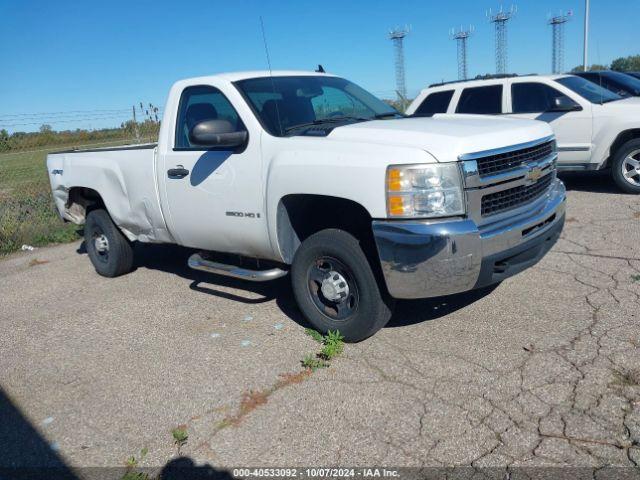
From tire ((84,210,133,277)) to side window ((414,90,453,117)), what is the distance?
224 inches

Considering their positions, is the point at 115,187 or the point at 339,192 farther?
the point at 115,187

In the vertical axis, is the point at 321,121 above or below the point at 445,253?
above

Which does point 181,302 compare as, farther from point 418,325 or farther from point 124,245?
point 418,325

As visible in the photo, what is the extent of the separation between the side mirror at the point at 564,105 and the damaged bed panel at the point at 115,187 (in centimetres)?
590

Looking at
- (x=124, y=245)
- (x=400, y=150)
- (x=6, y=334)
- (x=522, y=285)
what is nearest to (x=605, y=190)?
(x=522, y=285)

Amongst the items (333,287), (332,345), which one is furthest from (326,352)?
(333,287)

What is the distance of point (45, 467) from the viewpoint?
3154mm

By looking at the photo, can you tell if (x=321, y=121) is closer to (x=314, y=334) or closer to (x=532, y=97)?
(x=314, y=334)

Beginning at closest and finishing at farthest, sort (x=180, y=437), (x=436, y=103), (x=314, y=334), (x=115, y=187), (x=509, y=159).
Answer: (x=180, y=437) < (x=509, y=159) < (x=314, y=334) < (x=115, y=187) < (x=436, y=103)

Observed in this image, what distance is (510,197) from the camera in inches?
155

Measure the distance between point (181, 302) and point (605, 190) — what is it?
6.78 meters

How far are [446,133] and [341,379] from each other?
1.79m

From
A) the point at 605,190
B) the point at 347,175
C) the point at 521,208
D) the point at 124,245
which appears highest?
the point at 347,175

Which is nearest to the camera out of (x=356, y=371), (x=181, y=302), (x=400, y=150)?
(x=400, y=150)
